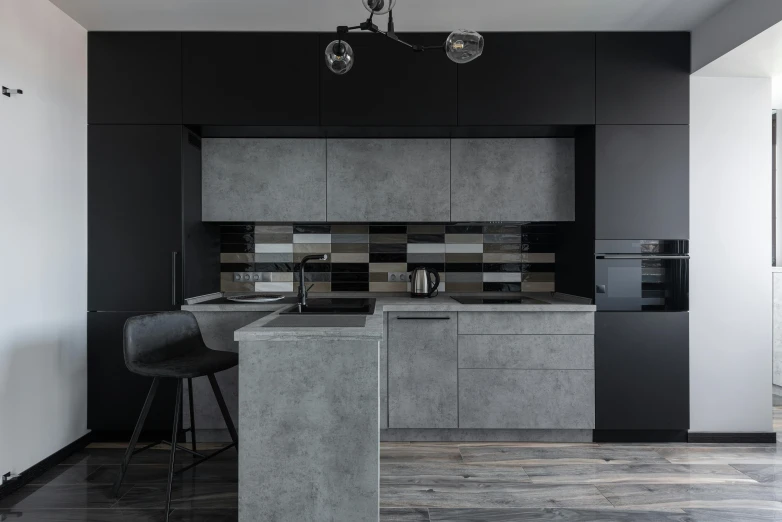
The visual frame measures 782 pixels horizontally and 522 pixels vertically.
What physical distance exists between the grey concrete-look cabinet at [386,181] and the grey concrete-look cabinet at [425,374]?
770 mm

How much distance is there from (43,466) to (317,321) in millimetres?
1914

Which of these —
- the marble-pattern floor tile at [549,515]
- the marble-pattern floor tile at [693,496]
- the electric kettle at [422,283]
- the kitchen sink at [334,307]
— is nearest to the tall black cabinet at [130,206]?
the kitchen sink at [334,307]

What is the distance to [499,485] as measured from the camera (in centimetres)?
275

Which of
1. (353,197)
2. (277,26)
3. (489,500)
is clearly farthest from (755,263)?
(277,26)

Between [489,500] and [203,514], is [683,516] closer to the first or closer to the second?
[489,500]

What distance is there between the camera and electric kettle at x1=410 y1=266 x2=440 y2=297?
12.4 ft

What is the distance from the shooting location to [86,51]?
334 centimetres

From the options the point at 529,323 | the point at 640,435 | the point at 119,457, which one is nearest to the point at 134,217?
the point at 119,457

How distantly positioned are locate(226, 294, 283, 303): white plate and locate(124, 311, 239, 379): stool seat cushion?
0.62 meters

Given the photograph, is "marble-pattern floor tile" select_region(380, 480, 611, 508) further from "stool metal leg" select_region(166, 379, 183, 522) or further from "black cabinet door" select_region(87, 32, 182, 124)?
"black cabinet door" select_region(87, 32, 182, 124)

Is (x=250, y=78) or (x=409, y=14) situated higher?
(x=409, y=14)

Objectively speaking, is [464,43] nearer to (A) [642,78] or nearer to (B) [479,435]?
(A) [642,78]

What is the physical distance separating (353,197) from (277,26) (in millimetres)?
1180

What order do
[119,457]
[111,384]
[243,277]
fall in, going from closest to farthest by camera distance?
[119,457]
[111,384]
[243,277]
